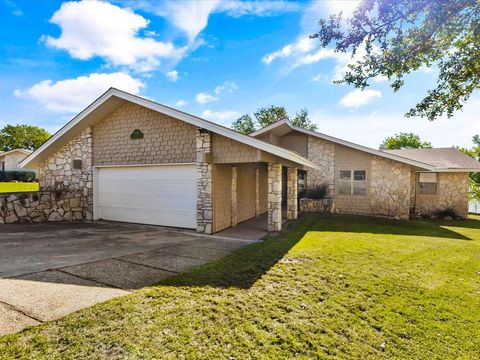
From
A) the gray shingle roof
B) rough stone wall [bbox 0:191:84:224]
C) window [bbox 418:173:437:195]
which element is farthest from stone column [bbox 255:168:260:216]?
window [bbox 418:173:437:195]

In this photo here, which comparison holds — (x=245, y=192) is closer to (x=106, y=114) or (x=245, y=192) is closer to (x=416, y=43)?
(x=106, y=114)

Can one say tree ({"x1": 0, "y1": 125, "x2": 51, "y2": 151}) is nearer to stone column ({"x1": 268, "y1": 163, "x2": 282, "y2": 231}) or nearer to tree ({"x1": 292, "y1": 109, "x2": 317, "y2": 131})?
tree ({"x1": 292, "y1": 109, "x2": 317, "y2": 131})

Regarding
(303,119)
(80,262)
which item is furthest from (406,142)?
(80,262)

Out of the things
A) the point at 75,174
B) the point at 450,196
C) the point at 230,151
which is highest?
the point at 230,151

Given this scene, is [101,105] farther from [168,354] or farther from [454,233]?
[454,233]

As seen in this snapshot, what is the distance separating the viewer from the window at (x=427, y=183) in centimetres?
1582

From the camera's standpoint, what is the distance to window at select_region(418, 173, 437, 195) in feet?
51.9

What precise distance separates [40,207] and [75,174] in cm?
188

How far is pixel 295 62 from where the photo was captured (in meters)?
14.1

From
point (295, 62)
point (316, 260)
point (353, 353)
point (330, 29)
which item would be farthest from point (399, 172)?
point (353, 353)

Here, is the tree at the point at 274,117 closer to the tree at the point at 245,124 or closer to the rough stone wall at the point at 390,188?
the tree at the point at 245,124

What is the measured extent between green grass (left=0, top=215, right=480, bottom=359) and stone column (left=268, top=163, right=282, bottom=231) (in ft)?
9.45

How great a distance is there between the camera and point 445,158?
55.0ft

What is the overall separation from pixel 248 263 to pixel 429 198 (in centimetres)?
1501
